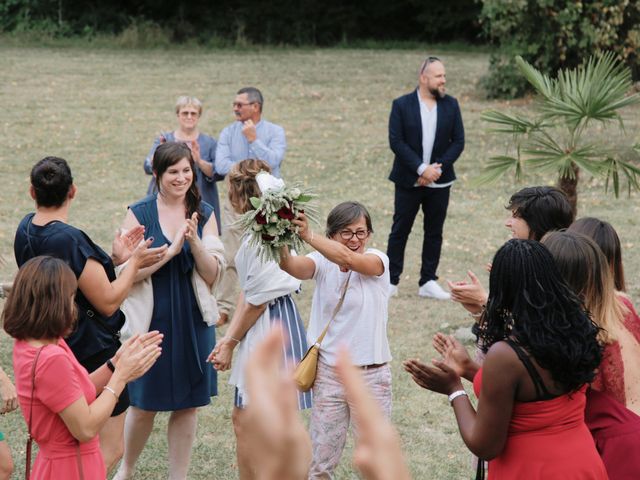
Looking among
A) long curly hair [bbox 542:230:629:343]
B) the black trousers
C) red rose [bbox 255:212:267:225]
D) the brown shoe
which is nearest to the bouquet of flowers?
red rose [bbox 255:212:267:225]

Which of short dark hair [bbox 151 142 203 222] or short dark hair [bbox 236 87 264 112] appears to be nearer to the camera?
short dark hair [bbox 151 142 203 222]

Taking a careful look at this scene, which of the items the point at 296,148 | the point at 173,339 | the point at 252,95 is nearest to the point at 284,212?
the point at 173,339

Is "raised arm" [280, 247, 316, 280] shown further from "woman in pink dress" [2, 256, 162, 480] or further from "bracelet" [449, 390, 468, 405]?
"bracelet" [449, 390, 468, 405]

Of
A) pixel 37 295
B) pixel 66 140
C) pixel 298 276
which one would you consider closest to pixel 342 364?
pixel 37 295

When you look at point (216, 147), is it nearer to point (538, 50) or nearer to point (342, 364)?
point (342, 364)

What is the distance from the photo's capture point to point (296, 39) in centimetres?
3619

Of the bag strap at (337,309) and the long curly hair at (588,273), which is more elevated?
the long curly hair at (588,273)

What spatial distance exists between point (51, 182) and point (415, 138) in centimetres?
560

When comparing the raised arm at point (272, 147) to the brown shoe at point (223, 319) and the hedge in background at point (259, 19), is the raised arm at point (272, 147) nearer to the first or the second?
the brown shoe at point (223, 319)

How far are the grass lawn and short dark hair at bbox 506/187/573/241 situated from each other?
2104mm

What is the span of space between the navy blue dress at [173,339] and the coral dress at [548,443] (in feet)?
8.21

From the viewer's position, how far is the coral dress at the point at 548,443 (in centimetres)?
327

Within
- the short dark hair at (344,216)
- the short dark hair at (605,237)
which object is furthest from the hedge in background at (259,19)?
the short dark hair at (605,237)

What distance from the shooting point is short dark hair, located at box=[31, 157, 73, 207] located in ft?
15.2
